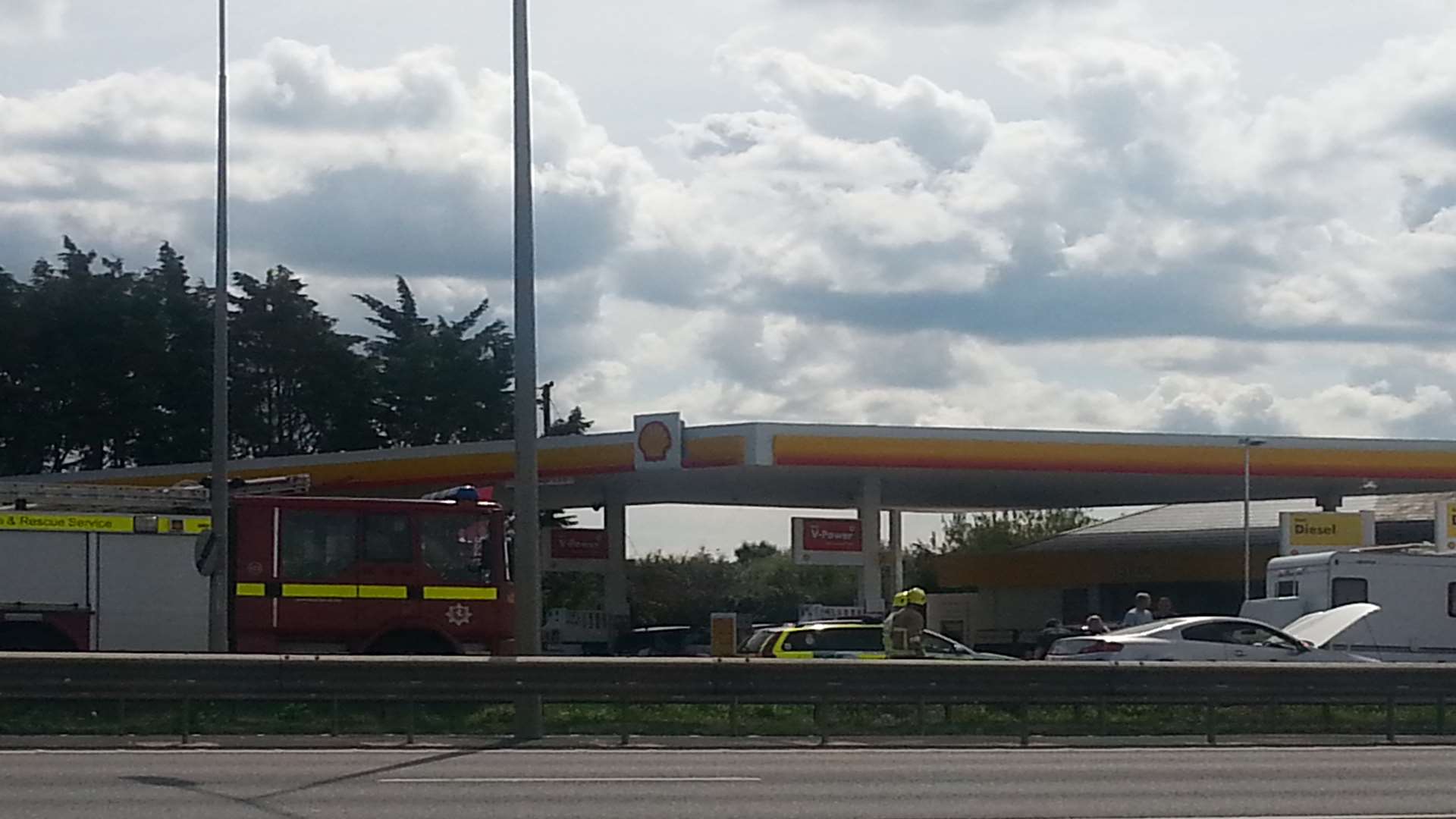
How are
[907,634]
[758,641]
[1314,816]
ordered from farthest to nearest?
[758,641] → [907,634] → [1314,816]

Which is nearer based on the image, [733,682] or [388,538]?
[733,682]

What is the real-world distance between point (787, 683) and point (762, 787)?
5.21m

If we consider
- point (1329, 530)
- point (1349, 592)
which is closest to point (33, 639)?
point (1349, 592)

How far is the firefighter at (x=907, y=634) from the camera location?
2220 centimetres

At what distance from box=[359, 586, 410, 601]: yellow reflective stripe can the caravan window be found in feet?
47.5

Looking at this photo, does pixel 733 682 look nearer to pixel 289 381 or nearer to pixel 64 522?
pixel 64 522

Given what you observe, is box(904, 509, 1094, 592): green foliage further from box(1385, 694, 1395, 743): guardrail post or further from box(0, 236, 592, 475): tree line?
box(1385, 694, 1395, 743): guardrail post

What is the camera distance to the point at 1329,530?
39.6 meters

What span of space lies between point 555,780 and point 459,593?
7.43 m

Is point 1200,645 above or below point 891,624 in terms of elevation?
below

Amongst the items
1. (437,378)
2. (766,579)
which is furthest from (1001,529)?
(437,378)

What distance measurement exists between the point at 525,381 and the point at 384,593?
3025mm

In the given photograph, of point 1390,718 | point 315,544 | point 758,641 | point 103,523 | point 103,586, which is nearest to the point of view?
point 1390,718

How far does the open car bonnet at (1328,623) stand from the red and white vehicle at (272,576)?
1189cm
